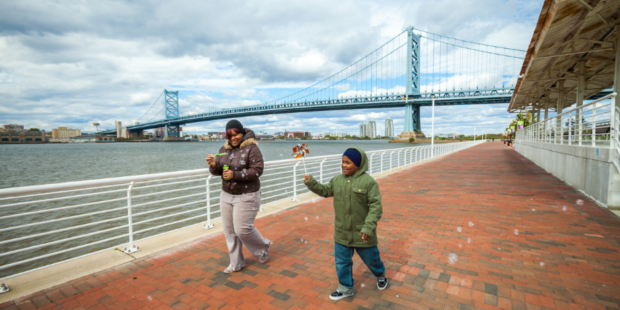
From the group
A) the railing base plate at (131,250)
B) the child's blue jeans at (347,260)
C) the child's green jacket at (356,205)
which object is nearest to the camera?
the child's green jacket at (356,205)

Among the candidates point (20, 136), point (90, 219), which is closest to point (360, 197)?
point (90, 219)

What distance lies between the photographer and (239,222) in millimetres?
3236

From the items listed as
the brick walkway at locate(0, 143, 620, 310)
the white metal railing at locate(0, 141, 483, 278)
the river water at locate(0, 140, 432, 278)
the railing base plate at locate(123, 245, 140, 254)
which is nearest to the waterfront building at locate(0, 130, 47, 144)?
the river water at locate(0, 140, 432, 278)

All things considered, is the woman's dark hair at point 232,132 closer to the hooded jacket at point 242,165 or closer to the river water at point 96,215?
the hooded jacket at point 242,165

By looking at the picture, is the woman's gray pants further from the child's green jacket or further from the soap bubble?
the soap bubble

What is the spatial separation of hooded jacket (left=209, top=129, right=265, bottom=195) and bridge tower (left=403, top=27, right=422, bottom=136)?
74.6 meters

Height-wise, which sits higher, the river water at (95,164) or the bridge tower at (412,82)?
the bridge tower at (412,82)

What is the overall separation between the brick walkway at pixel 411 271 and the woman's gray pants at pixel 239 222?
252 millimetres

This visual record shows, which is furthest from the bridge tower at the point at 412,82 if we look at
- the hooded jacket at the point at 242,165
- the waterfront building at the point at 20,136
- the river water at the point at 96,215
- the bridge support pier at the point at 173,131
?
the waterfront building at the point at 20,136

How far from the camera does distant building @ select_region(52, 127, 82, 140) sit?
117938mm

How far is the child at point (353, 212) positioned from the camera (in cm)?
263

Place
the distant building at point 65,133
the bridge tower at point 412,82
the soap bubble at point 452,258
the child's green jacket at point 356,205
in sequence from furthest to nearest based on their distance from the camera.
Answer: the distant building at point 65,133
the bridge tower at point 412,82
the soap bubble at point 452,258
the child's green jacket at point 356,205

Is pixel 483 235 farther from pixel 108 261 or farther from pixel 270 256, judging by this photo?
pixel 108 261

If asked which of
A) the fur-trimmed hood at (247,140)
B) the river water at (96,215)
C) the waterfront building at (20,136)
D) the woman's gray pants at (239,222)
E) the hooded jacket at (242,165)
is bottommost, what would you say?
the river water at (96,215)
